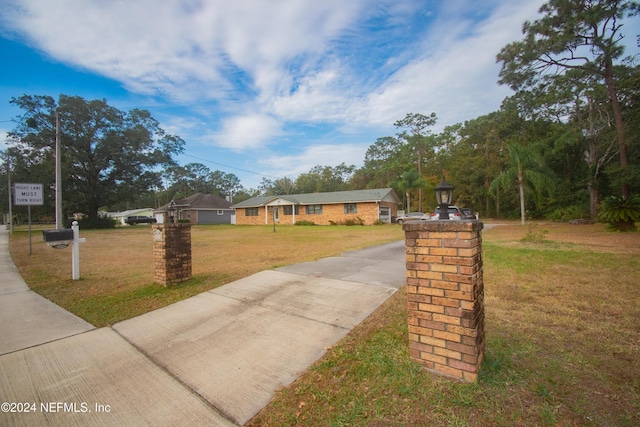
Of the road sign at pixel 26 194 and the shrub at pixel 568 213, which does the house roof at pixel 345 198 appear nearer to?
the shrub at pixel 568 213

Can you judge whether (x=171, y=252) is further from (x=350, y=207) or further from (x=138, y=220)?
(x=138, y=220)

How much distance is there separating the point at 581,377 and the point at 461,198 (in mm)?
36482

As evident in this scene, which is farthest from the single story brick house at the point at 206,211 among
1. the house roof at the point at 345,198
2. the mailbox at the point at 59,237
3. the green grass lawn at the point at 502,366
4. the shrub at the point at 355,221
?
the green grass lawn at the point at 502,366

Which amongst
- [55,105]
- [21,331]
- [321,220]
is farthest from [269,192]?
[21,331]

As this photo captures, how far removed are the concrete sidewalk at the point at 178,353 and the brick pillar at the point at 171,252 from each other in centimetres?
99

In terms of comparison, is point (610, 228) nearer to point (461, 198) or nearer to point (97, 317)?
point (97, 317)

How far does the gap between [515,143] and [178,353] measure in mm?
25389

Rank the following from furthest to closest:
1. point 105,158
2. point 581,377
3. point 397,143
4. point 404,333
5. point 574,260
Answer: point 397,143
point 105,158
point 574,260
point 404,333
point 581,377

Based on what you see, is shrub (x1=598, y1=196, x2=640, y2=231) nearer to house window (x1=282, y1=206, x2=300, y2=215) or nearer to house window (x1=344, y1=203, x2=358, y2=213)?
house window (x1=344, y1=203, x2=358, y2=213)

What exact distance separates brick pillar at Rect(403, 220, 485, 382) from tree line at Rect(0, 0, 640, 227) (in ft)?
50.3

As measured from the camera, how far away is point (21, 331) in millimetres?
3492

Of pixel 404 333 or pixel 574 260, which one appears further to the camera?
pixel 574 260

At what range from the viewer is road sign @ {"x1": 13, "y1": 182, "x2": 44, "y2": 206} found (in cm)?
1037

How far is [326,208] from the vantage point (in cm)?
2902
